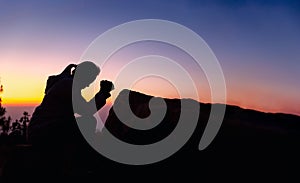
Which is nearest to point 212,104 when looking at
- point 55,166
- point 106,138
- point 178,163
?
point 178,163

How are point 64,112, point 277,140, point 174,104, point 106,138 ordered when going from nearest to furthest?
1. point 277,140
2. point 64,112
3. point 106,138
4. point 174,104

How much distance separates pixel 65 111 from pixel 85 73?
538 mm

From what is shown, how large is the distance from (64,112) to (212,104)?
6.95 feet

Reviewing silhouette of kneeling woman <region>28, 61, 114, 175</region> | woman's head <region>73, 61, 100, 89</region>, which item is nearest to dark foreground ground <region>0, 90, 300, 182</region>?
silhouette of kneeling woman <region>28, 61, 114, 175</region>

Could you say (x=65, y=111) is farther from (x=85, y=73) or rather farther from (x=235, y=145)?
(x=235, y=145)

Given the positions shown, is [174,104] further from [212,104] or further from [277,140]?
[277,140]

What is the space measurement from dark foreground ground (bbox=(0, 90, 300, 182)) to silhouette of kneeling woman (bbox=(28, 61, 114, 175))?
19 cm

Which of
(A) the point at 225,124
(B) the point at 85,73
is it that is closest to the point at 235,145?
(A) the point at 225,124

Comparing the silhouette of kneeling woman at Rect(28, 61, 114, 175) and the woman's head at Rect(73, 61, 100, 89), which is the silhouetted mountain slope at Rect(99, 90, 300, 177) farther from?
the woman's head at Rect(73, 61, 100, 89)

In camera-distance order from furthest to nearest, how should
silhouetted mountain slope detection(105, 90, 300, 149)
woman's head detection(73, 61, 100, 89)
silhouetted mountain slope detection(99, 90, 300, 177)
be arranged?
1. woman's head detection(73, 61, 100, 89)
2. silhouetted mountain slope detection(105, 90, 300, 149)
3. silhouetted mountain slope detection(99, 90, 300, 177)

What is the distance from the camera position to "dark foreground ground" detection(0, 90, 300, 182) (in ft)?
13.6

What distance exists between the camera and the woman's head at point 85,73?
4668 mm

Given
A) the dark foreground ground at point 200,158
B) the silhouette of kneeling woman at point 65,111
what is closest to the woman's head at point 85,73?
the silhouette of kneeling woman at point 65,111

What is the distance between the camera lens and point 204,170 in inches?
170
